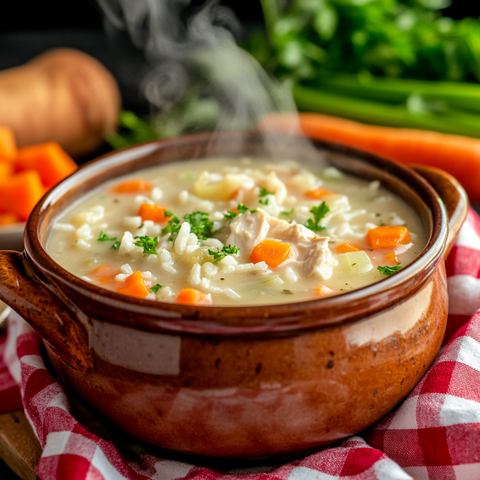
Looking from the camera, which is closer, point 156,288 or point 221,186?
point 156,288

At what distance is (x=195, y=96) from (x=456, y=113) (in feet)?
6.95

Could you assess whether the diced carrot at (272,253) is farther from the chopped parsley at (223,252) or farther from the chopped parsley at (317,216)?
the chopped parsley at (317,216)

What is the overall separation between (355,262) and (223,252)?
47 cm

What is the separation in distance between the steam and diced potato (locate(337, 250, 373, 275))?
2.63 metres

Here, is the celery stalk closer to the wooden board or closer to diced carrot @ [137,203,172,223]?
diced carrot @ [137,203,172,223]

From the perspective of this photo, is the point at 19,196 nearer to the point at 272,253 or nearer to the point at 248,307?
the point at 272,253

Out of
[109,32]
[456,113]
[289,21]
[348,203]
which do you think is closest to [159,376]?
[348,203]

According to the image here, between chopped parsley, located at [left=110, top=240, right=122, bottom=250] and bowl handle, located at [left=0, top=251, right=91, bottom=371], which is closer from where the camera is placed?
bowl handle, located at [left=0, top=251, right=91, bottom=371]

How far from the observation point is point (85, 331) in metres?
1.95

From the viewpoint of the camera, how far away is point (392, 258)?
7.58 feet

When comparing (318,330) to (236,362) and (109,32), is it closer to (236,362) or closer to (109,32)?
(236,362)

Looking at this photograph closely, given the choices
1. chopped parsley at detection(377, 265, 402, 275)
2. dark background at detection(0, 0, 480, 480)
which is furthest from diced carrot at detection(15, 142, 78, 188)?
dark background at detection(0, 0, 480, 480)

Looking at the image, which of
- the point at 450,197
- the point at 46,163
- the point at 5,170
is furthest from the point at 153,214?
the point at 5,170

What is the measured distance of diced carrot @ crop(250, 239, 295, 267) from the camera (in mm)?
2252
